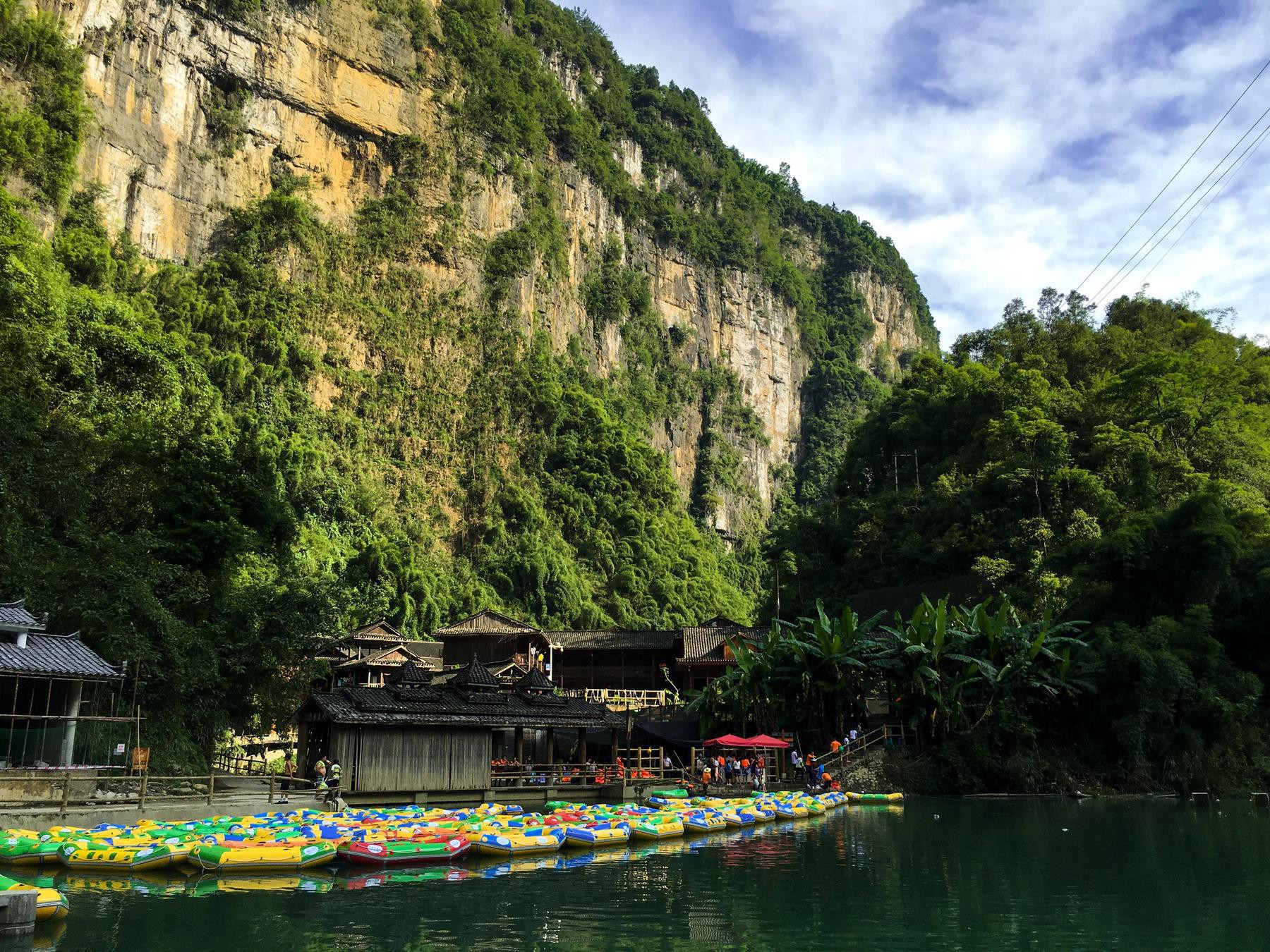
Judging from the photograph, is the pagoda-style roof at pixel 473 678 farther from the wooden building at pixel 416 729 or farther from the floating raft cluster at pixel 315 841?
the floating raft cluster at pixel 315 841

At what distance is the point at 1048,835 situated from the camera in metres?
20.6

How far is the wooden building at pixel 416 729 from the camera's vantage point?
21.8m

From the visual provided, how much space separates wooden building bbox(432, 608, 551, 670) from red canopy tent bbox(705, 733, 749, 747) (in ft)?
51.2

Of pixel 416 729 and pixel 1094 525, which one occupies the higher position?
pixel 1094 525

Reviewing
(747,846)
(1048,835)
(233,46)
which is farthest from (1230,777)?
(233,46)

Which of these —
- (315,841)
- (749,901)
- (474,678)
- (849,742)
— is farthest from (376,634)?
(749,901)

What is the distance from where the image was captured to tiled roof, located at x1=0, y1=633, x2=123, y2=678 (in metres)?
18.2

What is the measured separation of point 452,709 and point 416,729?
3.12 ft

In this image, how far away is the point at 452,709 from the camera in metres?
23.4

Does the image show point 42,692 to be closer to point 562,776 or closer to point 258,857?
point 258,857

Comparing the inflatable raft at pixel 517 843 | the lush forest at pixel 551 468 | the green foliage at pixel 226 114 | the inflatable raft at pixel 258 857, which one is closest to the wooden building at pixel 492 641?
the lush forest at pixel 551 468

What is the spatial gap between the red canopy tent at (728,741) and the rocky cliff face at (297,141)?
44.7 metres

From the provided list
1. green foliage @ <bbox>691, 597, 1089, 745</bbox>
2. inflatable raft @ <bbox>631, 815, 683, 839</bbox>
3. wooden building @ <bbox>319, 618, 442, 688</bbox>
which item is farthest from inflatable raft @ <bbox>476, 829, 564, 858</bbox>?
wooden building @ <bbox>319, 618, 442, 688</bbox>

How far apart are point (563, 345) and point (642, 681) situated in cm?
4897
